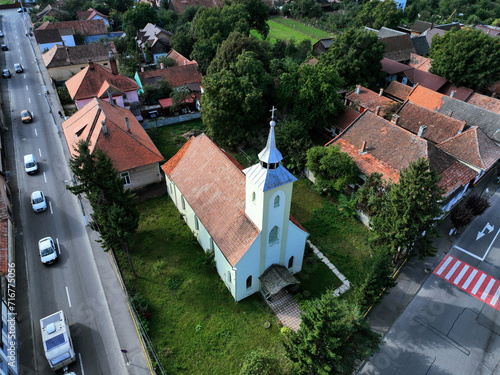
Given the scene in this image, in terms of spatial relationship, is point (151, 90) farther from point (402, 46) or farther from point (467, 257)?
point (402, 46)

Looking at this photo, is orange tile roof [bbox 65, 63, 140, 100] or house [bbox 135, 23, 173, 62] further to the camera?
house [bbox 135, 23, 173, 62]

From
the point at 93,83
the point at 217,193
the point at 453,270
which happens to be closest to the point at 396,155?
the point at 453,270

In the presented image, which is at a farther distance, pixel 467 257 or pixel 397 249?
pixel 467 257

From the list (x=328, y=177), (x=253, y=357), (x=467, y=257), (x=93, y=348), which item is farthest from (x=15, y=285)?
(x=467, y=257)

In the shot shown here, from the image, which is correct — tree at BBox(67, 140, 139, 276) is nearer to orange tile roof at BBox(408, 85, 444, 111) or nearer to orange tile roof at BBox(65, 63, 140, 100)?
orange tile roof at BBox(65, 63, 140, 100)

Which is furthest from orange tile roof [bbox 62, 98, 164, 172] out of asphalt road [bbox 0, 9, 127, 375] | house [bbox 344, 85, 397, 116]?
house [bbox 344, 85, 397, 116]

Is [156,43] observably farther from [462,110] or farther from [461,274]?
[461,274]
